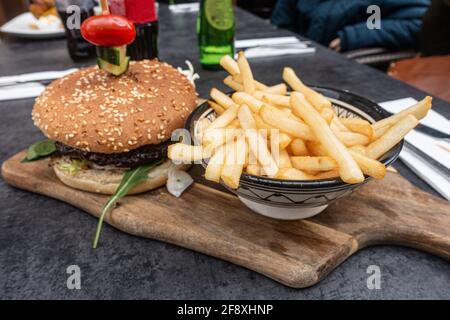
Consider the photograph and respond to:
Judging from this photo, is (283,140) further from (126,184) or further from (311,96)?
(126,184)

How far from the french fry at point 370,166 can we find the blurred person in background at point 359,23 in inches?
89.3

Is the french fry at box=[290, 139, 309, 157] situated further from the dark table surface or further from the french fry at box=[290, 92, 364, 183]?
the dark table surface

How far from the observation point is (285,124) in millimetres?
949

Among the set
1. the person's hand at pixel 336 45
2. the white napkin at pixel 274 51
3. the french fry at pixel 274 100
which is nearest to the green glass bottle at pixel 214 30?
the white napkin at pixel 274 51

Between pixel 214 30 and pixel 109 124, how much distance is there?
4.39 feet

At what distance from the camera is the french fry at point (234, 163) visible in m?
0.88

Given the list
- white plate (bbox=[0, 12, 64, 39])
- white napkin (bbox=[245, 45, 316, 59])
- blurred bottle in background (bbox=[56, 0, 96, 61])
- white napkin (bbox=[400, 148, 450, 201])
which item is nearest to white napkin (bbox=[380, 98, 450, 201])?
white napkin (bbox=[400, 148, 450, 201])

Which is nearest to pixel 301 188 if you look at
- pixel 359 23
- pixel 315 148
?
pixel 315 148

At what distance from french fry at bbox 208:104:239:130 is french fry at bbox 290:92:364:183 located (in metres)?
0.16

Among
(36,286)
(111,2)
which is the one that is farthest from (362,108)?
(111,2)

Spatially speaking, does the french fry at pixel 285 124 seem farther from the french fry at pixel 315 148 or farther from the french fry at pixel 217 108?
the french fry at pixel 217 108
